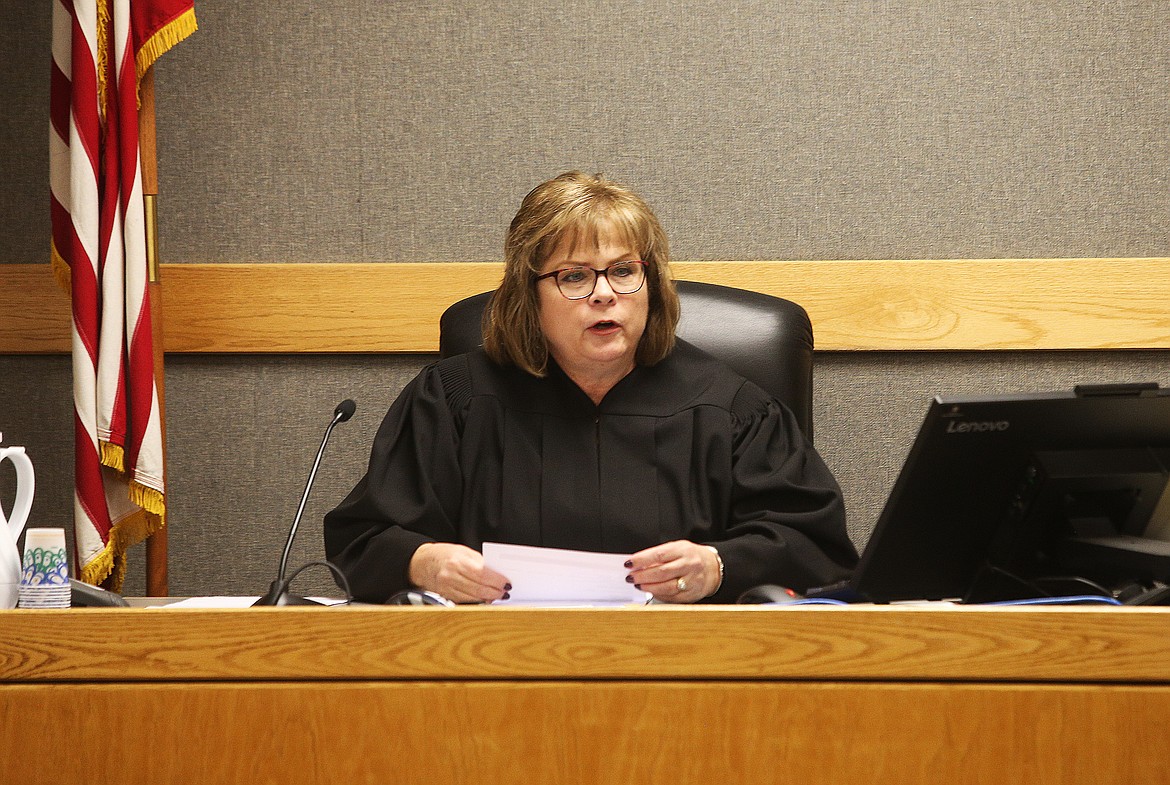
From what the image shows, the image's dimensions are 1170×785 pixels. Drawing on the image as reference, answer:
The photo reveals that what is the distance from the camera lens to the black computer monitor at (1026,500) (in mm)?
1152

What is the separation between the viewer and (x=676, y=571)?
4.68 ft

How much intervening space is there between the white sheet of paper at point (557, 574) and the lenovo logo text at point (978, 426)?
0.41 metres

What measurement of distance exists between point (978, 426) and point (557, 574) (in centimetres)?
50

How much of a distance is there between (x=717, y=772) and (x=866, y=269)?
1.80 meters

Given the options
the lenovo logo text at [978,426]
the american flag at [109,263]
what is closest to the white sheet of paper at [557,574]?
the lenovo logo text at [978,426]

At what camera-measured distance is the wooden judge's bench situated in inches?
38.2

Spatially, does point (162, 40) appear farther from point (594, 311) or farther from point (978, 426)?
point (978, 426)

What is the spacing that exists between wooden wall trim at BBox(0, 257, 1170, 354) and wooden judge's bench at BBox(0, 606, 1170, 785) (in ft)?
5.28

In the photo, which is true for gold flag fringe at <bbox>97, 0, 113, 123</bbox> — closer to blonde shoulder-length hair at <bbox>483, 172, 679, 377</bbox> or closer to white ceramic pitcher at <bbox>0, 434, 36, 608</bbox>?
blonde shoulder-length hair at <bbox>483, 172, 679, 377</bbox>

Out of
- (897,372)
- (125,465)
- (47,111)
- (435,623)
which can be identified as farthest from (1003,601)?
(47,111)

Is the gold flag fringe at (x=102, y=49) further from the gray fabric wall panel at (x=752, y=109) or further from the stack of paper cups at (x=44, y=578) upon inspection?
the stack of paper cups at (x=44, y=578)

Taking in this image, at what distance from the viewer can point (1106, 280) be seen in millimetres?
2555

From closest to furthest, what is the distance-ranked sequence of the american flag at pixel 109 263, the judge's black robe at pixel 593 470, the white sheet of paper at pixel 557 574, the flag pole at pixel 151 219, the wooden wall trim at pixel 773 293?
1. the white sheet of paper at pixel 557 574
2. the judge's black robe at pixel 593 470
3. the american flag at pixel 109 263
4. the flag pole at pixel 151 219
5. the wooden wall trim at pixel 773 293

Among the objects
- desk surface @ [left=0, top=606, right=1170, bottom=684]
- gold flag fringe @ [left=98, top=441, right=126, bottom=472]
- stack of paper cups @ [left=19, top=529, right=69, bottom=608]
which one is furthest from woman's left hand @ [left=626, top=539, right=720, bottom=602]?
gold flag fringe @ [left=98, top=441, right=126, bottom=472]
